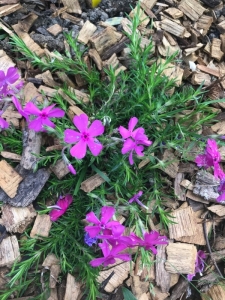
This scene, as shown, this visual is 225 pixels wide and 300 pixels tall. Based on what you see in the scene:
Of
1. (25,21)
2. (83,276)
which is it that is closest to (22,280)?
(83,276)

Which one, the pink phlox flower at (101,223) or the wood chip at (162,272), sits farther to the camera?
the wood chip at (162,272)

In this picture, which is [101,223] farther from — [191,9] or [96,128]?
[191,9]

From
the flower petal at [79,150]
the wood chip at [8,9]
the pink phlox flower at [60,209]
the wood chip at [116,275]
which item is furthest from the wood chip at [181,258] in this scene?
the wood chip at [8,9]

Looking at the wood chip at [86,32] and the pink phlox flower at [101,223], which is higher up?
the wood chip at [86,32]

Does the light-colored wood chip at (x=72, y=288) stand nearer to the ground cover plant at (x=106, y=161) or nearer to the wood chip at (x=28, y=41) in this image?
the ground cover plant at (x=106, y=161)

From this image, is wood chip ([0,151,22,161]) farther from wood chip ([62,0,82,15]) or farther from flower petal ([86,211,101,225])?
wood chip ([62,0,82,15])

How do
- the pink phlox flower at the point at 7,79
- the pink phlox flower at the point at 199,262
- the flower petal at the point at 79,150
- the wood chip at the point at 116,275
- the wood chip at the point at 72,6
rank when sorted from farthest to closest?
1. the wood chip at the point at 72,6
2. the pink phlox flower at the point at 199,262
3. the wood chip at the point at 116,275
4. the pink phlox flower at the point at 7,79
5. the flower petal at the point at 79,150

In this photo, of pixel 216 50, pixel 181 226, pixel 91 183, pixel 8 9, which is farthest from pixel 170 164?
pixel 8 9

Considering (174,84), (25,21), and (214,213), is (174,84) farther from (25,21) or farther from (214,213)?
(25,21)
